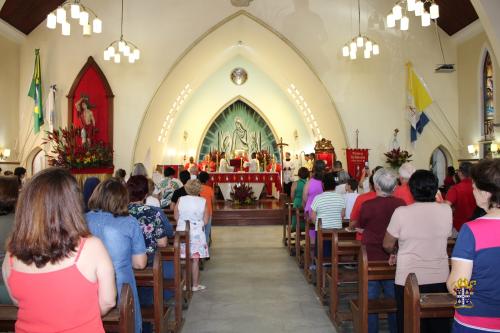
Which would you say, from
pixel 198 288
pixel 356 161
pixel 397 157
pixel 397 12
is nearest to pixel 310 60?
pixel 356 161

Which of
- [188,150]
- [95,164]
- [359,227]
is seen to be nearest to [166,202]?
[95,164]

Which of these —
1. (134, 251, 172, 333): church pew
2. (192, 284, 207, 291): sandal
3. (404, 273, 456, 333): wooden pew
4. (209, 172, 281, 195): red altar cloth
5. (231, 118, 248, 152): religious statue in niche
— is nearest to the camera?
(404, 273, 456, 333): wooden pew

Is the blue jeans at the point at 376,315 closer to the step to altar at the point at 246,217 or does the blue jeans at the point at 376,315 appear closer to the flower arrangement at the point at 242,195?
the step to altar at the point at 246,217

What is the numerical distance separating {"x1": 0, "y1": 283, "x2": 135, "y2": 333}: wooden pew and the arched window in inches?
477

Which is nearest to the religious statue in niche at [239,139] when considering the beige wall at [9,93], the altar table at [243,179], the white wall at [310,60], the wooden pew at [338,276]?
the altar table at [243,179]

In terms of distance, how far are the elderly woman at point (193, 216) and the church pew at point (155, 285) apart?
6.51 feet

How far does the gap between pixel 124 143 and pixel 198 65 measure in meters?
3.93

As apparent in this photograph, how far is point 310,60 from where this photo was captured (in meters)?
13.9

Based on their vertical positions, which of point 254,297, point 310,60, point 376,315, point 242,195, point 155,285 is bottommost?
point 254,297

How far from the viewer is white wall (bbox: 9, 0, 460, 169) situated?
543 inches

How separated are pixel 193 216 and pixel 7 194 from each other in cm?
307

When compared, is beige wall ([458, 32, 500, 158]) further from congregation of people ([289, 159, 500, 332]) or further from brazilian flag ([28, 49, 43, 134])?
brazilian flag ([28, 49, 43, 134])

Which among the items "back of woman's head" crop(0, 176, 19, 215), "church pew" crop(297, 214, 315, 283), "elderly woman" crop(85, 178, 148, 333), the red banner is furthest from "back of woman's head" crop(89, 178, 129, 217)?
the red banner

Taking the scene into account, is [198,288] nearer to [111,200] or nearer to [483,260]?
[111,200]
